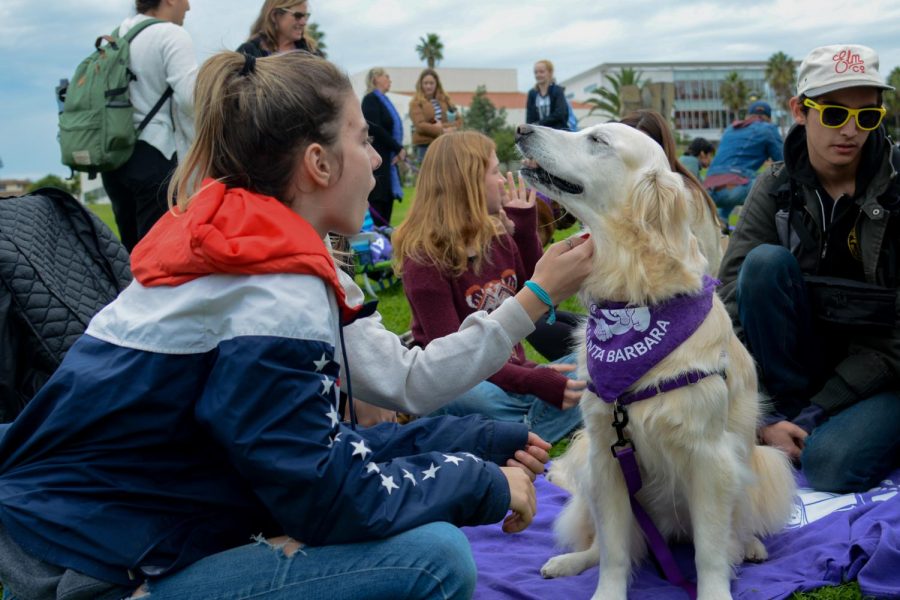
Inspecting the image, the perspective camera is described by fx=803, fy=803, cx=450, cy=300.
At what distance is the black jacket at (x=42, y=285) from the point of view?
8.95ft

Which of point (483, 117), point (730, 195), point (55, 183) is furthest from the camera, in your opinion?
point (483, 117)

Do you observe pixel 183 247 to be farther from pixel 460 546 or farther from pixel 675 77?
pixel 675 77

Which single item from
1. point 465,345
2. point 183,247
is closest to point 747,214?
point 465,345

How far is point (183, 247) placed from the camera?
65.7 inches

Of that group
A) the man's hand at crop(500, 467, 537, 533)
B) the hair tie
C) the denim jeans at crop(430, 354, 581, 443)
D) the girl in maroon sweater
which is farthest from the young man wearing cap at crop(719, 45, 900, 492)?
the hair tie

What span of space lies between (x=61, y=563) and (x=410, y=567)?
724 millimetres

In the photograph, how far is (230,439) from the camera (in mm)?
1593

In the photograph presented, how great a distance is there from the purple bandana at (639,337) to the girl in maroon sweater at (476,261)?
117 centimetres

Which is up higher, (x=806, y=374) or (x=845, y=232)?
(x=845, y=232)

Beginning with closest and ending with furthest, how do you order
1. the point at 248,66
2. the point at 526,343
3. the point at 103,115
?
the point at 248,66 → the point at 103,115 → the point at 526,343

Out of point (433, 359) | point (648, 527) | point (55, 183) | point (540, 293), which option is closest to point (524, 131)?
point (540, 293)

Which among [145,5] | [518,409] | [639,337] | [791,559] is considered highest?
[145,5]

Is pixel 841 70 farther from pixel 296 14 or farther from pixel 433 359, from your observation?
pixel 296 14

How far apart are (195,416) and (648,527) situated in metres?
1.60
